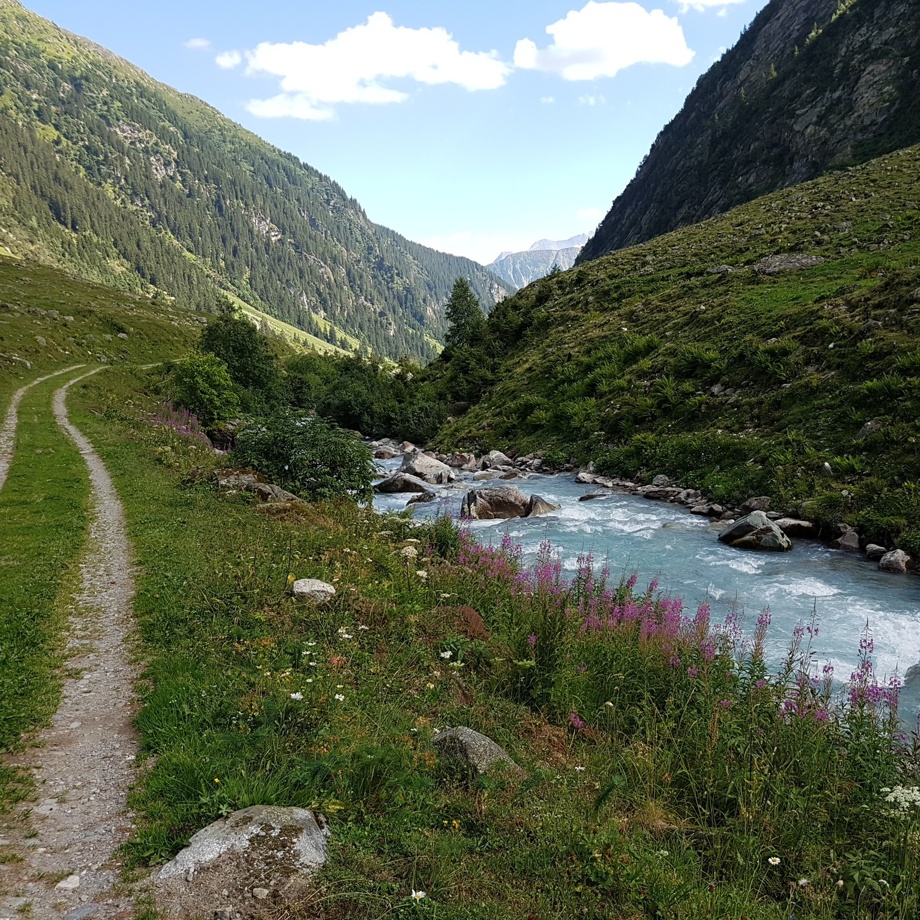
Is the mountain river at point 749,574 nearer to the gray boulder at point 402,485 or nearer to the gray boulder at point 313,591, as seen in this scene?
the gray boulder at point 402,485

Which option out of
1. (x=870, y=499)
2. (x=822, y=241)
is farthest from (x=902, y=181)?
(x=870, y=499)

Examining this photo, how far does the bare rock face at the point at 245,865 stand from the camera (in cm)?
398

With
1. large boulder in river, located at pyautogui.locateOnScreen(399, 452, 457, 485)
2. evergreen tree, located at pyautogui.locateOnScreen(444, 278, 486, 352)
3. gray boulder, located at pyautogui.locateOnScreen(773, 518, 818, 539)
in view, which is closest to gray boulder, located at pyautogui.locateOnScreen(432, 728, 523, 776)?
gray boulder, located at pyautogui.locateOnScreen(773, 518, 818, 539)

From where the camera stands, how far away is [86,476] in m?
20.9

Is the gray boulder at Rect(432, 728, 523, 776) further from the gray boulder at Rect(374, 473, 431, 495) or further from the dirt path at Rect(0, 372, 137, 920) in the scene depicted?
the gray boulder at Rect(374, 473, 431, 495)

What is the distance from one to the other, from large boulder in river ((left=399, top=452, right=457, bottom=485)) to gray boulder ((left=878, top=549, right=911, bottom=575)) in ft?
60.1

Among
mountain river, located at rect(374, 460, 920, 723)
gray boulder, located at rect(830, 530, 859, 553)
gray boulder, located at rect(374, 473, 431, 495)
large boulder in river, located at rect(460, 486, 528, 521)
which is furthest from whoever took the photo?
gray boulder, located at rect(374, 473, 431, 495)

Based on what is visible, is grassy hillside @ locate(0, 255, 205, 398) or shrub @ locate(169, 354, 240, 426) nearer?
shrub @ locate(169, 354, 240, 426)

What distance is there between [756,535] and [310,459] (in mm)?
14329

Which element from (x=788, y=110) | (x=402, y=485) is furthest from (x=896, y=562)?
(x=788, y=110)

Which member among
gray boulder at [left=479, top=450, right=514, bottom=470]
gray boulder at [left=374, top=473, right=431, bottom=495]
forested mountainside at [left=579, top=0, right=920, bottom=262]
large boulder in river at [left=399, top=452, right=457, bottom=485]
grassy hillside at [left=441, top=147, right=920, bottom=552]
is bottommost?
gray boulder at [left=374, top=473, right=431, bottom=495]

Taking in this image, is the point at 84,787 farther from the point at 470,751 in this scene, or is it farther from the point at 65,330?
the point at 65,330

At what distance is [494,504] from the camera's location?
2183 centimetres

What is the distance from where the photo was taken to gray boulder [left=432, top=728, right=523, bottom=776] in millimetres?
5949
